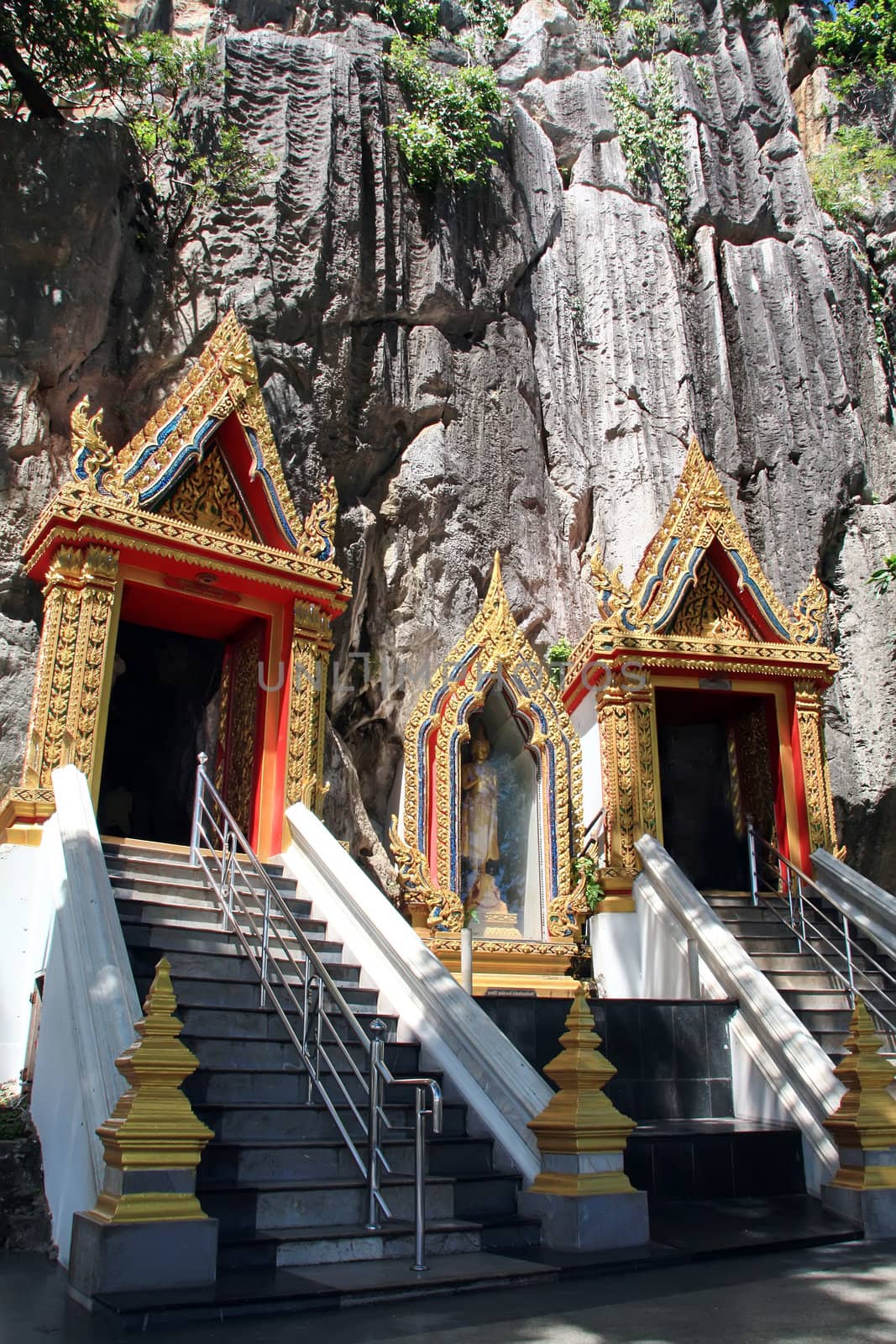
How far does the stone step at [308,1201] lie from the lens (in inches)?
201

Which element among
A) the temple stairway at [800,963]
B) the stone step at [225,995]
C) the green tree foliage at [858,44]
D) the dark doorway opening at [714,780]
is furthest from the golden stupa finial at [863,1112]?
the green tree foliage at [858,44]

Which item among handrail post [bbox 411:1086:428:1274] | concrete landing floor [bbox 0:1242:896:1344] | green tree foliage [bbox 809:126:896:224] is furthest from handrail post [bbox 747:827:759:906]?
green tree foliage [bbox 809:126:896:224]

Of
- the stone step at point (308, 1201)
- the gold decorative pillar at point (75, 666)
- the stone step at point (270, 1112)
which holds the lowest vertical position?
the stone step at point (308, 1201)

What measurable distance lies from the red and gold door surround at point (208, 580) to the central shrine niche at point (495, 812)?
1.26 meters

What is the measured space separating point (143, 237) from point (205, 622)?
6108mm

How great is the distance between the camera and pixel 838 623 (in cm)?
1781

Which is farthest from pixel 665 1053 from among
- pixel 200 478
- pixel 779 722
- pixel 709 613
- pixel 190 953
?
pixel 200 478

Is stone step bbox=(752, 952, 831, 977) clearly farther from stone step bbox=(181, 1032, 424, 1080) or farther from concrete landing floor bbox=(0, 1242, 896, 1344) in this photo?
concrete landing floor bbox=(0, 1242, 896, 1344)

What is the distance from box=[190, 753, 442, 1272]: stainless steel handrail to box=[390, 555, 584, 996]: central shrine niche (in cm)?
210

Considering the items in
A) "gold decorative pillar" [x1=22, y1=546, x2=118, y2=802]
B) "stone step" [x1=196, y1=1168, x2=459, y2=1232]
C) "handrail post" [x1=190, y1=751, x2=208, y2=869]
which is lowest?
"stone step" [x1=196, y1=1168, x2=459, y2=1232]

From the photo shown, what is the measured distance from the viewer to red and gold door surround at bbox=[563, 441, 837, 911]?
1182 centimetres

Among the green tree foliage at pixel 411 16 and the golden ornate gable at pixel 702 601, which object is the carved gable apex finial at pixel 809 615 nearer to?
the golden ornate gable at pixel 702 601

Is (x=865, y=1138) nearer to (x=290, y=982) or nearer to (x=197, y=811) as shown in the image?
(x=290, y=982)

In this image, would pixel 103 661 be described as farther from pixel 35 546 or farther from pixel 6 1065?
pixel 6 1065
